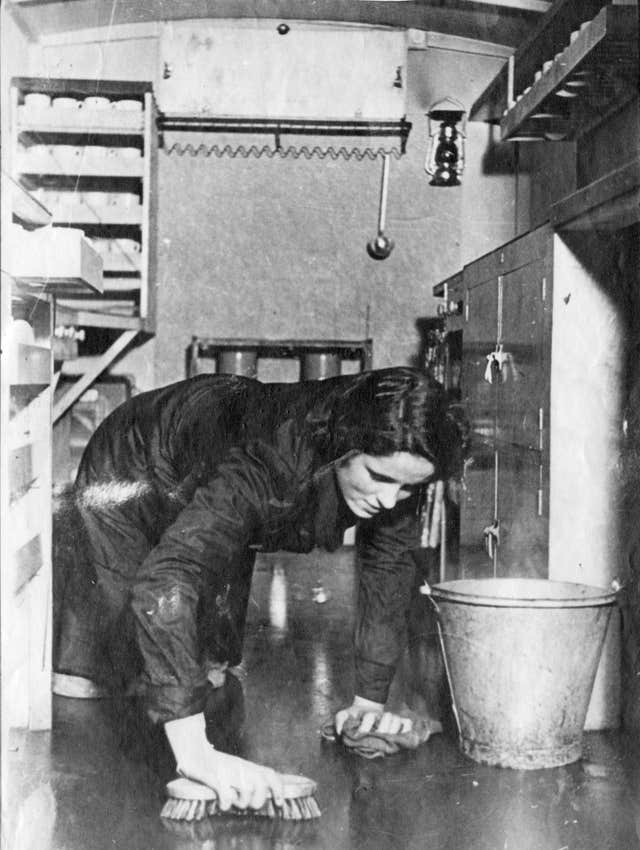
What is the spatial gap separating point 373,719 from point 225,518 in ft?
2.05

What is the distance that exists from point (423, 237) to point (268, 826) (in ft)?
11.7

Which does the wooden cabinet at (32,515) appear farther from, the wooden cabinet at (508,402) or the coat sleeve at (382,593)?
the wooden cabinet at (508,402)

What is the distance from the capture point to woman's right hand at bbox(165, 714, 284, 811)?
4.80 ft

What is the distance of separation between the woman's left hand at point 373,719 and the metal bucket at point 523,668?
5.4 inches

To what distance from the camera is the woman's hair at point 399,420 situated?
1564 millimetres

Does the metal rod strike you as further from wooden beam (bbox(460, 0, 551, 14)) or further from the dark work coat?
the dark work coat

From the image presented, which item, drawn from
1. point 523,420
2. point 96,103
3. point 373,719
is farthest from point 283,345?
point 373,719

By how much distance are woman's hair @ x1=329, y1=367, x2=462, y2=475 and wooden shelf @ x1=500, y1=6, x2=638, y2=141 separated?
1.16 metres

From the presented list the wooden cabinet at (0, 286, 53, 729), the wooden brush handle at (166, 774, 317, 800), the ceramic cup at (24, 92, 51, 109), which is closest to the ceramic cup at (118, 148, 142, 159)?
the ceramic cup at (24, 92, 51, 109)

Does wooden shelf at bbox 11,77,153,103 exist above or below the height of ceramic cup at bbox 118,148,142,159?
above

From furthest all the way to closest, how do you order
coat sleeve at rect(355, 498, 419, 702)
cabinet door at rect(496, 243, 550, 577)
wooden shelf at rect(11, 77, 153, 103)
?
wooden shelf at rect(11, 77, 153, 103), cabinet door at rect(496, 243, 550, 577), coat sleeve at rect(355, 498, 419, 702)

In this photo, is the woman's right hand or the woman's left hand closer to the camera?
the woman's right hand

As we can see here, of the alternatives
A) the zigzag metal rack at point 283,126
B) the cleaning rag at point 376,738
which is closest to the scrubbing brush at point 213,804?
the cleaning rag at point 376,738

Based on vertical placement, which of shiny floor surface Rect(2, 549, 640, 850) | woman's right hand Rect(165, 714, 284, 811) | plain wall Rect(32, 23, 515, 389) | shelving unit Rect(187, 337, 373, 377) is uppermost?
plain wall Rect(32, 23, 515, 389)
